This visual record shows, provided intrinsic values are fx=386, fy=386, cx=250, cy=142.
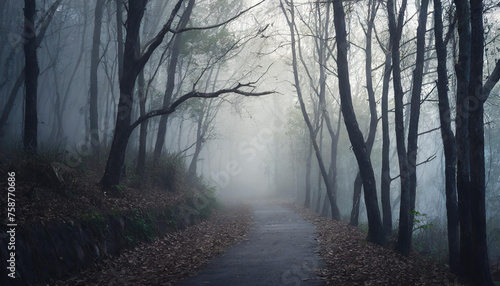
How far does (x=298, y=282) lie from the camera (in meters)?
7.10

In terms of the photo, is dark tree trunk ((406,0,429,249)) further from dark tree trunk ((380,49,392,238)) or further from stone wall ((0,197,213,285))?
stone wall ((0,197,213,285))

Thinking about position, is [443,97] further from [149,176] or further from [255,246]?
[149,176]

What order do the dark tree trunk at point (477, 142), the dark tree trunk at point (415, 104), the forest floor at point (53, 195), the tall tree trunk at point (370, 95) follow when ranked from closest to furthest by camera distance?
the dark tree trunk at point (477, 142) < the forest floor at point (53, 195) < the dark tree trunk at point (415, 104) < the tall tree trunk at point (370, 95)

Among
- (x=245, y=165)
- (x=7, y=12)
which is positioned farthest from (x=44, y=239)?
(x=245, y=165)

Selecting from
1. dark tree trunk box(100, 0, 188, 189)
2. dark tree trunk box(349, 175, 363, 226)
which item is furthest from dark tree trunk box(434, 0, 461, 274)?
dark tree trunk box(100, 0, 188, 189)

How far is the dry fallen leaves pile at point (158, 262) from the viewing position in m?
7.47

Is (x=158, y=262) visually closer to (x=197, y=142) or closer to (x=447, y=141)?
(x=447, y=141)

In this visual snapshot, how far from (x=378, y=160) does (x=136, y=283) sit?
35277 millimetres

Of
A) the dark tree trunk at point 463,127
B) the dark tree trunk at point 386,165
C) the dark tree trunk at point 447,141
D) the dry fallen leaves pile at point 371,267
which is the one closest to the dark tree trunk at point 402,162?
the dry fallen leaves pile at point 371,267

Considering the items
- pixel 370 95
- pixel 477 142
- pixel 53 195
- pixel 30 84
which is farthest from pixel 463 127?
pixel 30 84

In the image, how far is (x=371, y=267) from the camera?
27.0 feet

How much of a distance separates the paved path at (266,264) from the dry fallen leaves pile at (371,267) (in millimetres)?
353

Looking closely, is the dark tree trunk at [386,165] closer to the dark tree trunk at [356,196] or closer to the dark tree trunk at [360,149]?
the dark tree trunk at [356,196]

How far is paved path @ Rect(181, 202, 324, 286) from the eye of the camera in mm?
7266
